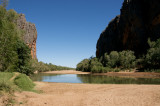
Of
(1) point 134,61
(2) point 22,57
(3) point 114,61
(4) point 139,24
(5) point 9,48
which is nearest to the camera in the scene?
(5) point 9,48

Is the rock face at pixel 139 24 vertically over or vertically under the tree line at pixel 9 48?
over

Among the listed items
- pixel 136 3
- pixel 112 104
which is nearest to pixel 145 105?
pixel 112 104

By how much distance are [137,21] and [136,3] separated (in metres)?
12.2

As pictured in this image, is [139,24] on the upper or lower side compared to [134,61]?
upper

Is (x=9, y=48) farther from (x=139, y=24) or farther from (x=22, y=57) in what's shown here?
(x=139, y=24)

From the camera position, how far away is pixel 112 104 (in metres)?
8.34

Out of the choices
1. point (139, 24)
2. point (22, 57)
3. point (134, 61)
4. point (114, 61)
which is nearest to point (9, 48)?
point (22, 57)

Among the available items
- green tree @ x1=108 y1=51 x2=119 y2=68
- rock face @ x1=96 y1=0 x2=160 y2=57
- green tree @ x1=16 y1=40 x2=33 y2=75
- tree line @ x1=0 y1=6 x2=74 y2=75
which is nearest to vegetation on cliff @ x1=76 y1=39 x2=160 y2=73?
green tree @ x1=108 y1=51 x2=119 y2=68

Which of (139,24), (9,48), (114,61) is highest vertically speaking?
(139,24)

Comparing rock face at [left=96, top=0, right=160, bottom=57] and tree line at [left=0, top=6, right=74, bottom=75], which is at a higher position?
rock face at [left=96, top=0, right=160, bottom=57]

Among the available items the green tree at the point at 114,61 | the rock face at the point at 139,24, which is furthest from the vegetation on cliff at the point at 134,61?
the rock face at the point at 139,24

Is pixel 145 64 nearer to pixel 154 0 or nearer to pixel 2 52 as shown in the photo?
pixel 154 0

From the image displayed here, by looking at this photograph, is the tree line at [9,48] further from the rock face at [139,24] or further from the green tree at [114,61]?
the rock face at [139,24]

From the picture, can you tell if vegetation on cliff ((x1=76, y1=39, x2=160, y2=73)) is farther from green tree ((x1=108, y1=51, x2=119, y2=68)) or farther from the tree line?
the tree line
